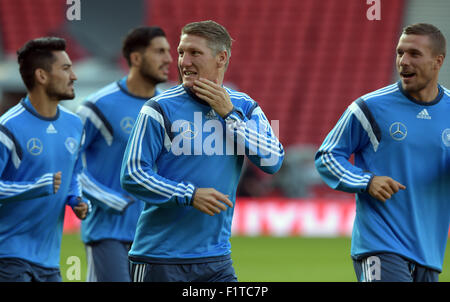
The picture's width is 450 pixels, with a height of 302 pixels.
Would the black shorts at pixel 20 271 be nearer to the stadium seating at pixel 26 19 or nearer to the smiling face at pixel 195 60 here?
the smiling face at pixel 195 60

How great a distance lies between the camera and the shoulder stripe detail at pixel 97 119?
21.0ft

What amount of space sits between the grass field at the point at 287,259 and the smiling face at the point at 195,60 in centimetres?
619

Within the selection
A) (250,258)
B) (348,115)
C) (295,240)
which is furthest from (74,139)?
(295,240)

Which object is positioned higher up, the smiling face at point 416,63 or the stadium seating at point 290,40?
the stadium seating at point 290,40

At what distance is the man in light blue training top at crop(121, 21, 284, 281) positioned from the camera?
14.1ft

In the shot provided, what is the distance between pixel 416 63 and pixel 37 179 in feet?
8.29

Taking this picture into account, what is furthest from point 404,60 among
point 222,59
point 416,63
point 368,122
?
point 222,59

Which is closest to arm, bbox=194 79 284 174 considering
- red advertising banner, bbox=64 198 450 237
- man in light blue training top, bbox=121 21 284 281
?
man in light blue training top, bbox=121 21 284 281

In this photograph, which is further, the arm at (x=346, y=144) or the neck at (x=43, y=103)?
the neck at (x=43, y=103)

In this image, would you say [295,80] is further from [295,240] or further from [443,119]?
[443,119]

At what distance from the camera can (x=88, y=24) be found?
21.0m

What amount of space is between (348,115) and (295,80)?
1693 cm

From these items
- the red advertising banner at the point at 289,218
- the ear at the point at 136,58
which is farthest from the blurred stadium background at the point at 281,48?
the ear at the point at 136,58

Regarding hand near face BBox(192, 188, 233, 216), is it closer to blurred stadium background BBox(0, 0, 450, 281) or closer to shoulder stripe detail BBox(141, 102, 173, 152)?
shoulder stripe detail BBox(141, 102, 173, 152)
